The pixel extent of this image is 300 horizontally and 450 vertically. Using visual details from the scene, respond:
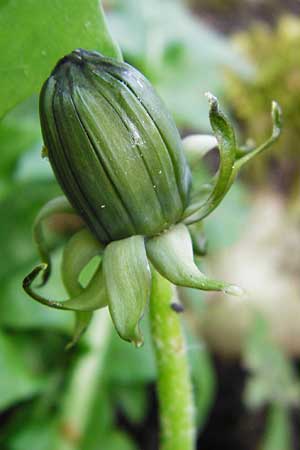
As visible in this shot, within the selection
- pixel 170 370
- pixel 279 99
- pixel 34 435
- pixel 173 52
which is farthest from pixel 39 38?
pixel 279 99

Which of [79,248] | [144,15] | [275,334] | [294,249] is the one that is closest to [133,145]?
[79,248]

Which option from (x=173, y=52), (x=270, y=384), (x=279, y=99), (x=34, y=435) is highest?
(x=173, y=52)

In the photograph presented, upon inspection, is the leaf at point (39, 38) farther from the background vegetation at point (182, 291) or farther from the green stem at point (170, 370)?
the green stem at point (170, 370)

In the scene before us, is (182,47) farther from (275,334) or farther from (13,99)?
(13,99)

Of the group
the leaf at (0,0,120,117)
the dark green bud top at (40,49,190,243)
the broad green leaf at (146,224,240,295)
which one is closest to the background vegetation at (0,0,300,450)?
the leaf at (0,0,120,117)

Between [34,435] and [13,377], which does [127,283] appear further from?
[34,435]

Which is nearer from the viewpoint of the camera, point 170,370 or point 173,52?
point 170,370
